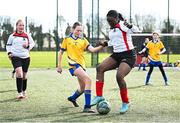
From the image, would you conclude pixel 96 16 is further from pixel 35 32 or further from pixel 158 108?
pixel 158 108

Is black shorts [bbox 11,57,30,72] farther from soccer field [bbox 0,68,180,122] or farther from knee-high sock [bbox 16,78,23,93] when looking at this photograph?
soccer field [bbox 0,68,180,122]

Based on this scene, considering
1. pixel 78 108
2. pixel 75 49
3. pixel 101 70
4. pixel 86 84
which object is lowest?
pixel 78 108

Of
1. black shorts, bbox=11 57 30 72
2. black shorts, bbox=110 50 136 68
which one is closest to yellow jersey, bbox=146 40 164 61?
black shorts, bbox=11 57 30 72

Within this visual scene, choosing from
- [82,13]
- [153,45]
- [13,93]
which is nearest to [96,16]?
[82,13]

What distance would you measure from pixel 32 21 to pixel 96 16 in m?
7.29

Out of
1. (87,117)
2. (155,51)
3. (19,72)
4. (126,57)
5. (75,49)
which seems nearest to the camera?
(87,117)

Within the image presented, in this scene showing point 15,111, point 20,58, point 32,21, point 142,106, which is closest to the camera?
point 15,111

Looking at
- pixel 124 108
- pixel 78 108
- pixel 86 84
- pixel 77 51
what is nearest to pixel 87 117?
pixel 124 108

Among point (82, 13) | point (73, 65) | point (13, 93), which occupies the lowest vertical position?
point (13, 93)

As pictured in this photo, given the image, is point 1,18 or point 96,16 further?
point 1,18

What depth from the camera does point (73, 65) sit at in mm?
9734

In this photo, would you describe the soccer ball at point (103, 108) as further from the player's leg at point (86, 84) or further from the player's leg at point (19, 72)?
the player's leg at point (19, 72)

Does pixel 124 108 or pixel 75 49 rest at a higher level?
pixel 75 49

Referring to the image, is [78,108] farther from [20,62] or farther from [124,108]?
[20,62]
